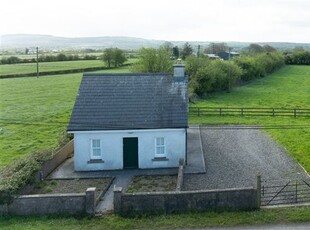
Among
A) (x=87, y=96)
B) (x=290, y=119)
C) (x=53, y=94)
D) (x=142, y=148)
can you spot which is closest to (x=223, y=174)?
(x=142, y=148)

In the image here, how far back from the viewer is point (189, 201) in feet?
54.8

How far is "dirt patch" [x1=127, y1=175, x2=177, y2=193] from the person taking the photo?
2014 cm

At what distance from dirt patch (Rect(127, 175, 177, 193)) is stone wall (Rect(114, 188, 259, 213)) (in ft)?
10.6

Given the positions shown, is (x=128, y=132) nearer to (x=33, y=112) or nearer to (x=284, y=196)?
(x=284, y=196)

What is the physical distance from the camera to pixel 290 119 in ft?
132

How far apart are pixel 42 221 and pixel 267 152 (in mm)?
16734

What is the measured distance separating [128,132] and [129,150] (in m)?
1.13

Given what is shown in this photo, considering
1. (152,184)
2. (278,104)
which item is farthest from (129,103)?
(278,104)

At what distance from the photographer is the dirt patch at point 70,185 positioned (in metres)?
20.2

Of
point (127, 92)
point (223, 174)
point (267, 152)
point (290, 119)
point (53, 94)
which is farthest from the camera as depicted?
point (53, 94)

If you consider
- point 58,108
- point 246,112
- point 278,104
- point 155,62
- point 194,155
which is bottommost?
point 194,155

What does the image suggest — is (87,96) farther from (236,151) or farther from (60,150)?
(236,151)

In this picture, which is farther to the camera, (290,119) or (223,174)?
(290,119)

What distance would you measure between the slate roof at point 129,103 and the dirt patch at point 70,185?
330 cm
